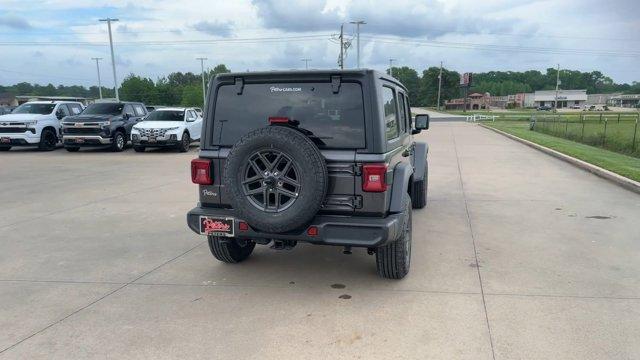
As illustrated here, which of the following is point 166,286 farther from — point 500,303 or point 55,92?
point 55,92

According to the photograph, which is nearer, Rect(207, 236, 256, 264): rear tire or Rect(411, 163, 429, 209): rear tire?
Rect(207, 236, 256, 264): rear tire

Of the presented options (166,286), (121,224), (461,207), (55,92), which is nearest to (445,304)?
(166,286)

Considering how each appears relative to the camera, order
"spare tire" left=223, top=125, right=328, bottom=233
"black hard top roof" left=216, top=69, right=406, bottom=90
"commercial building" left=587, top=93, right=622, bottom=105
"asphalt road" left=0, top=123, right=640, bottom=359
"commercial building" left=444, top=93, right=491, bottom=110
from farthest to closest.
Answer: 1. "commercial building" left=587, top=93, right=622, bottom=105
2. "commercial building" left=444, top=93, right=491, bottom=110
3. "black hard top roof" left=216, top=69, right=406, bottom=90
4. "spare tire" left=223, top=125, right=328, bottom=233
5. "asphalt road" left=0, top=123, right=640, bottom=359

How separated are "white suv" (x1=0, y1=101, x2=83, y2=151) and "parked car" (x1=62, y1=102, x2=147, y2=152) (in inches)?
40.7

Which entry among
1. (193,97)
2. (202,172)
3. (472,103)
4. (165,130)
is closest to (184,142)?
(165,130)

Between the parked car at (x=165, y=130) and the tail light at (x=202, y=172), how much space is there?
13.5 metres

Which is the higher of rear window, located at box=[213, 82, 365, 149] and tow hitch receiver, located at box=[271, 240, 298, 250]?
rear window, located at box=[213, 82, 365, 149]

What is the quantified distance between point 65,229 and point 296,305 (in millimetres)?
4209

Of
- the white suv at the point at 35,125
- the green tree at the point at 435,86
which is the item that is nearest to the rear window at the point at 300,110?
the white suv at the point at 35,125

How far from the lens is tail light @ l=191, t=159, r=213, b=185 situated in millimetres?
4453

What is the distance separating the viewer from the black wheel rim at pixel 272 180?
13.2 feet

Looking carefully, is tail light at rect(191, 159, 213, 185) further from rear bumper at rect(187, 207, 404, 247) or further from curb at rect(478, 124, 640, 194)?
curb at rect(478, 124, 640, 194)

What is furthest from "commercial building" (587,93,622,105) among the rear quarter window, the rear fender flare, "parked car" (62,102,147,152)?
the rear fender flare

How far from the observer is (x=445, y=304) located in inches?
164
